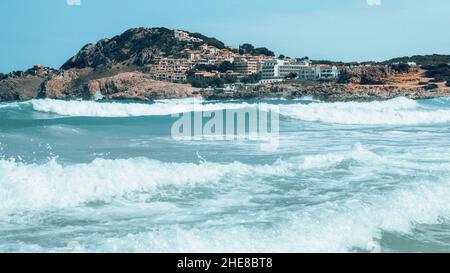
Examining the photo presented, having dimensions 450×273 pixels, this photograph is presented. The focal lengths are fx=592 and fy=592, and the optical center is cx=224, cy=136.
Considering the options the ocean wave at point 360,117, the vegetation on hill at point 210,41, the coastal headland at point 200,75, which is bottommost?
the ocean wave at point 360,117

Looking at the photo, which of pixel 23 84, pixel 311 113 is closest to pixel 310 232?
pixel 311 113

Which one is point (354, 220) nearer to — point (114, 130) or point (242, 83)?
point (114, 130)

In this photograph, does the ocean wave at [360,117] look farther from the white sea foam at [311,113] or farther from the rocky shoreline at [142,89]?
the rocky shoreline at [142,89]

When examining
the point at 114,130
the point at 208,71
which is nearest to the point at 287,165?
the point at 114,130

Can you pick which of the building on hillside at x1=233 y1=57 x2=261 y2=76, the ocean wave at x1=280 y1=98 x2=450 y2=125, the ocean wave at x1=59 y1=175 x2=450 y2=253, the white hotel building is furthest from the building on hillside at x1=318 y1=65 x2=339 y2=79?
the ocean wave at x1=59 y1=175 x2=450 y2=253

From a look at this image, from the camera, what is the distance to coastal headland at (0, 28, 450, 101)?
81.6 metres

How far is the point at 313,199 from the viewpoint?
26.3 feet

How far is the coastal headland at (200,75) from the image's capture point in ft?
268

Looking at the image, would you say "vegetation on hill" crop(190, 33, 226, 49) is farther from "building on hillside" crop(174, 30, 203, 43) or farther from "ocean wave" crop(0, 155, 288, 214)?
"ocean wave" crop(0, 155, 288, 214)

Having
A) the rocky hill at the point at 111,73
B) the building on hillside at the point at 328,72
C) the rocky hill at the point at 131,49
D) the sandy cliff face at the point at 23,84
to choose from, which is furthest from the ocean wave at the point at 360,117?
the rocky hill at the point at 131,49

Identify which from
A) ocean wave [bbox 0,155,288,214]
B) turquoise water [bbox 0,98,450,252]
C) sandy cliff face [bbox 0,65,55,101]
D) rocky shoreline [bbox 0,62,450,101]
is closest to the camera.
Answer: turquoise water [bbox 0,98,450,252]

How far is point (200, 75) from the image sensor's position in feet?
349
